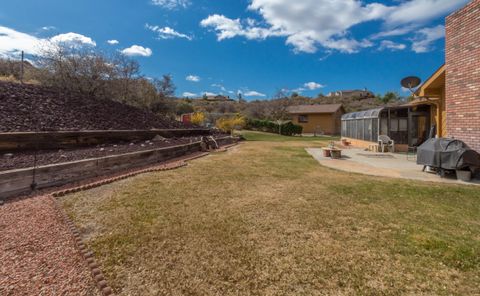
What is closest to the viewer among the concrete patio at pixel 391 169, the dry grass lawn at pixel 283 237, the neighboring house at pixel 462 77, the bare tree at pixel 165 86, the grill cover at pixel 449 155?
the dry grass lawn at pixel 283 237

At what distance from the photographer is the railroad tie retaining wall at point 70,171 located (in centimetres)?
423

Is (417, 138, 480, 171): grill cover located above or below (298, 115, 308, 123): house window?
below

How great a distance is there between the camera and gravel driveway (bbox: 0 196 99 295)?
6.68 ft

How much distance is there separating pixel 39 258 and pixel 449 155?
823 centimetres

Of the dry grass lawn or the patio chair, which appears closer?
the dry grass lawn

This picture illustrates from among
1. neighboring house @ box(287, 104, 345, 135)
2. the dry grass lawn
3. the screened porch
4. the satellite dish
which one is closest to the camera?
the dry grass lawn

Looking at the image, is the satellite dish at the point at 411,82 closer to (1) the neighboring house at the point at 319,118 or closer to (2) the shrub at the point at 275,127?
(2) the shrub at the point at 275,127

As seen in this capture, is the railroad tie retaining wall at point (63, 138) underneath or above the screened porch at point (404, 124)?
underneath

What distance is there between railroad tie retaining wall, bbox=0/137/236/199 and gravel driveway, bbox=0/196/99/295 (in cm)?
86

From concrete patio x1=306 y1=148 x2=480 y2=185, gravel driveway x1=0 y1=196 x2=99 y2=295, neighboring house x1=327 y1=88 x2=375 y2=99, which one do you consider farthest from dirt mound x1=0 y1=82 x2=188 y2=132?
neighboring house x1=327 y1=88 x2=375 y2=99

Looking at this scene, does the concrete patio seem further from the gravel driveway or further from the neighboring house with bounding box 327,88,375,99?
the neighboring house with bounding box 327,88,375,99

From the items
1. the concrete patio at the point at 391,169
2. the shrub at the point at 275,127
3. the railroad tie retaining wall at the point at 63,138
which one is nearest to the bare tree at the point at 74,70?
the railroad tie retaining wall at the point at 63,138

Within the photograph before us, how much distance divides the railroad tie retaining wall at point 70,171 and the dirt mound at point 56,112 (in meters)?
2.67

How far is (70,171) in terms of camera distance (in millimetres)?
5191
